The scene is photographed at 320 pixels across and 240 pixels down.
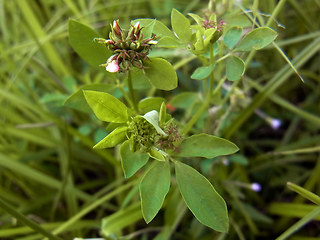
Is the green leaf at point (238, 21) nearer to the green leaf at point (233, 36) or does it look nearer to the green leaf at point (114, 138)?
the green leaf at point (233, 36)

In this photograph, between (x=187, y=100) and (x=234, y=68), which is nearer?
(x=234, y=68)

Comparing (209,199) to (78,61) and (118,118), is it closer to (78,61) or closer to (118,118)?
(118,118)

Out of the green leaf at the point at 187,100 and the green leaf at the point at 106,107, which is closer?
the green leaf at the point at 106,107

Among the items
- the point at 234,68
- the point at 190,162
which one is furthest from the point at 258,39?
the point at 190,162

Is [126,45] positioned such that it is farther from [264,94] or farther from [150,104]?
[264,94]

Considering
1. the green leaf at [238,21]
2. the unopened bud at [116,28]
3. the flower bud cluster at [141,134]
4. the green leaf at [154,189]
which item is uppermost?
the unopened bud at [116,28]

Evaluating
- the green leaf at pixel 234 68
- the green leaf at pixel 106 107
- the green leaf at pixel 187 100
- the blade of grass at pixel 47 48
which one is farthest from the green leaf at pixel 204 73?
the blade of grass at pixel 47 48
